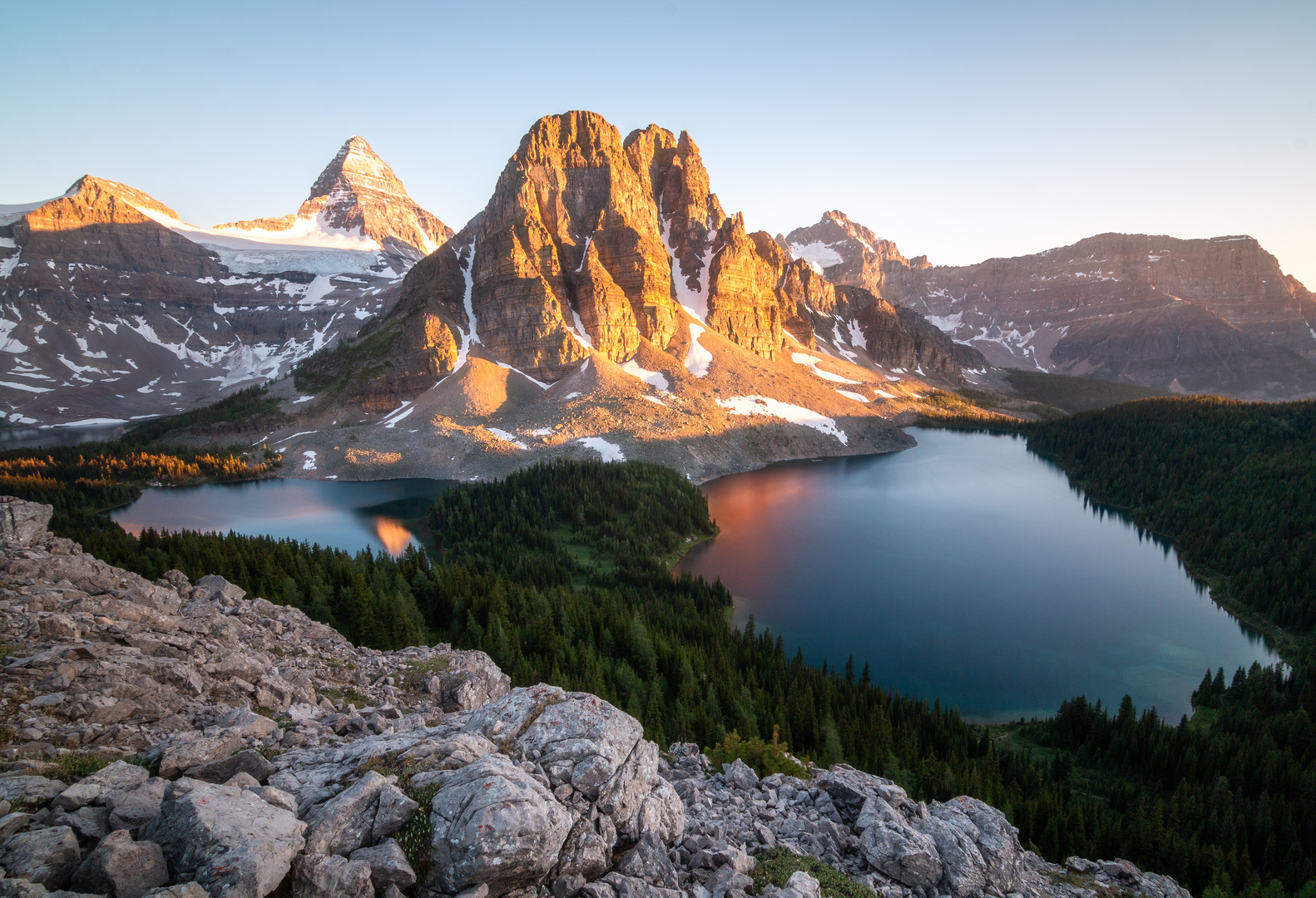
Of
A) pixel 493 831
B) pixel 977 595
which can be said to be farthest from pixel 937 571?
pixel 493 831

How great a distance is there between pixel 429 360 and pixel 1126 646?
292 feet

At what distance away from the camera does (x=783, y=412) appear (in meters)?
91.0

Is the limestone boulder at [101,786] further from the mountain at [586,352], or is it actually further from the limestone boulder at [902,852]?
the mountain at [586,352]

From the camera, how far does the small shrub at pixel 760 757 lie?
13.3m

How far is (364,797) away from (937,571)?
42.0 metres

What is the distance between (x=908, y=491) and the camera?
65125 millimetres

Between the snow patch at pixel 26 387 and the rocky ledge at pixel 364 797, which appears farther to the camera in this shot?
the snow patch at pixel 26 387

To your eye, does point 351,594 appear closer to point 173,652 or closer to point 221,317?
point 173,652

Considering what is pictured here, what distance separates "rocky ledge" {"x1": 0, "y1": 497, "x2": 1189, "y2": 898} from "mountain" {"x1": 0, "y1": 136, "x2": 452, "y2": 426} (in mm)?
142109

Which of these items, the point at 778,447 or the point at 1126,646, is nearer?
the point at 1126,646

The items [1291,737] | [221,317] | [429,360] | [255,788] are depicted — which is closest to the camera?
[255,788]

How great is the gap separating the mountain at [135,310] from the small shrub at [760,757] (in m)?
145

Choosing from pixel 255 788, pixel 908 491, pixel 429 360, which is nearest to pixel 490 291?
pixel 429 360

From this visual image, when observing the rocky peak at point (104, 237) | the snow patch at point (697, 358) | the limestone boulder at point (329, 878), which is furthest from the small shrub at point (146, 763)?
the rocky peak at point (104, 237)
